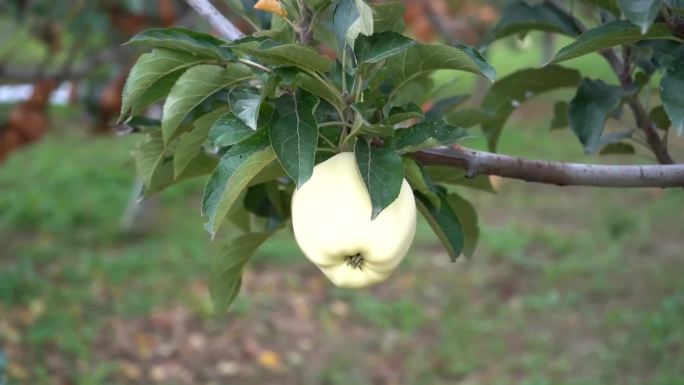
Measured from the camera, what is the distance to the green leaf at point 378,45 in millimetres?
840

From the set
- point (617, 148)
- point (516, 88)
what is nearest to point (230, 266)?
point (516, 88)

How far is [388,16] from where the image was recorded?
38.3 inches

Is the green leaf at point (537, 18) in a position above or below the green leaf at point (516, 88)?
above

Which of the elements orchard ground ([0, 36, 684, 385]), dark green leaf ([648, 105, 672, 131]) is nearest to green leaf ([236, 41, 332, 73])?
dark green leaf ([648, 105, 672, 131])

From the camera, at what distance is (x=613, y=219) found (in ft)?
15.0

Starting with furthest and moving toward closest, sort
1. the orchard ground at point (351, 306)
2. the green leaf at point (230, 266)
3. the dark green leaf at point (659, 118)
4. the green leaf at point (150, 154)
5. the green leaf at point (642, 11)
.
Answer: the orchard ground at point (351, 306)
the dark green leaf at point (659, 118)
the green leaf at point (230, 266)
the green leaf at point (150, 154)
the green leaf at point (642, 11)

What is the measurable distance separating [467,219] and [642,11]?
418 mm

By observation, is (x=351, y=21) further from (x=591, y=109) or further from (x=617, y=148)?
(x=617, y=148)

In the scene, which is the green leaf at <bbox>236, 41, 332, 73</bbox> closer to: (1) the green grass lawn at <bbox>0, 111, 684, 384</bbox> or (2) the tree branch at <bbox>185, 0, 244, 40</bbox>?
(2) the tree branch at <bbox>185, 0, 244, 40</bbox>

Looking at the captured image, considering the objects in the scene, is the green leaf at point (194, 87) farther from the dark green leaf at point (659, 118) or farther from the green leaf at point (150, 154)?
the dark green leaf at point (659, 118)

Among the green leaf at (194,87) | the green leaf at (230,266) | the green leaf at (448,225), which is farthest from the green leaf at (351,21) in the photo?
the green leaf at (230,266)

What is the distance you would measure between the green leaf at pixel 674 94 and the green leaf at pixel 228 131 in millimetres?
416

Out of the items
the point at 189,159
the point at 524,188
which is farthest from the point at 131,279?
the point at 189,159

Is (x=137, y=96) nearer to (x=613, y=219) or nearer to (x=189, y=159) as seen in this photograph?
(x=189, y=159)
